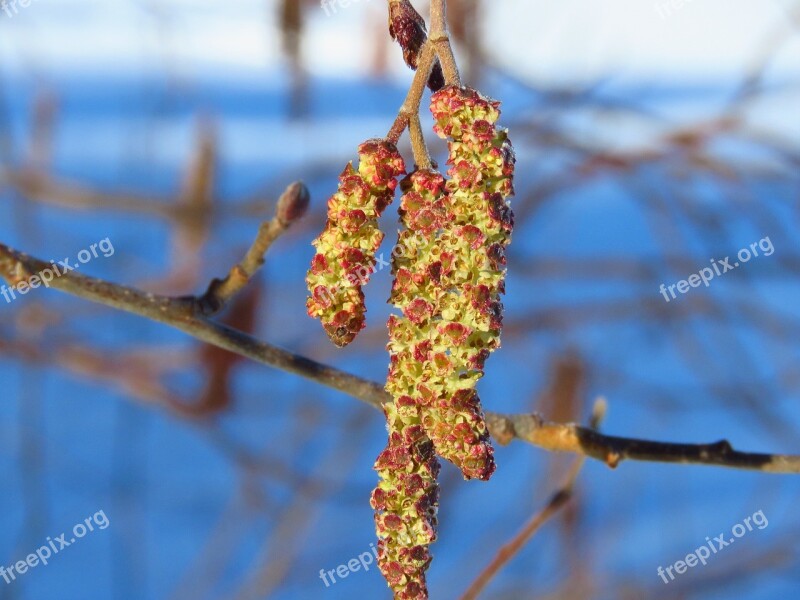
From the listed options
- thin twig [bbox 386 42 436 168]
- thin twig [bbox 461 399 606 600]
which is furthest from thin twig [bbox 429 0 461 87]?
thin twig [bbox 461 399 606 600]

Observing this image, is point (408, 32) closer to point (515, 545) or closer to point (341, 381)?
point (341, 381)

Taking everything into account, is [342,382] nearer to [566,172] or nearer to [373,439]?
[566,172]

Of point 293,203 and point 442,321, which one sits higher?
point 293,203

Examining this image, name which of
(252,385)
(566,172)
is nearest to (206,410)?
(566,172)

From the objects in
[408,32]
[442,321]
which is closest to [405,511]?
[442,321]

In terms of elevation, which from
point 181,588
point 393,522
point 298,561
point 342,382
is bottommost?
point 393,522

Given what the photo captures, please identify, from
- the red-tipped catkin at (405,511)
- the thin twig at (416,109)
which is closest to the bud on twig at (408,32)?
the thin twig at (416,109)
